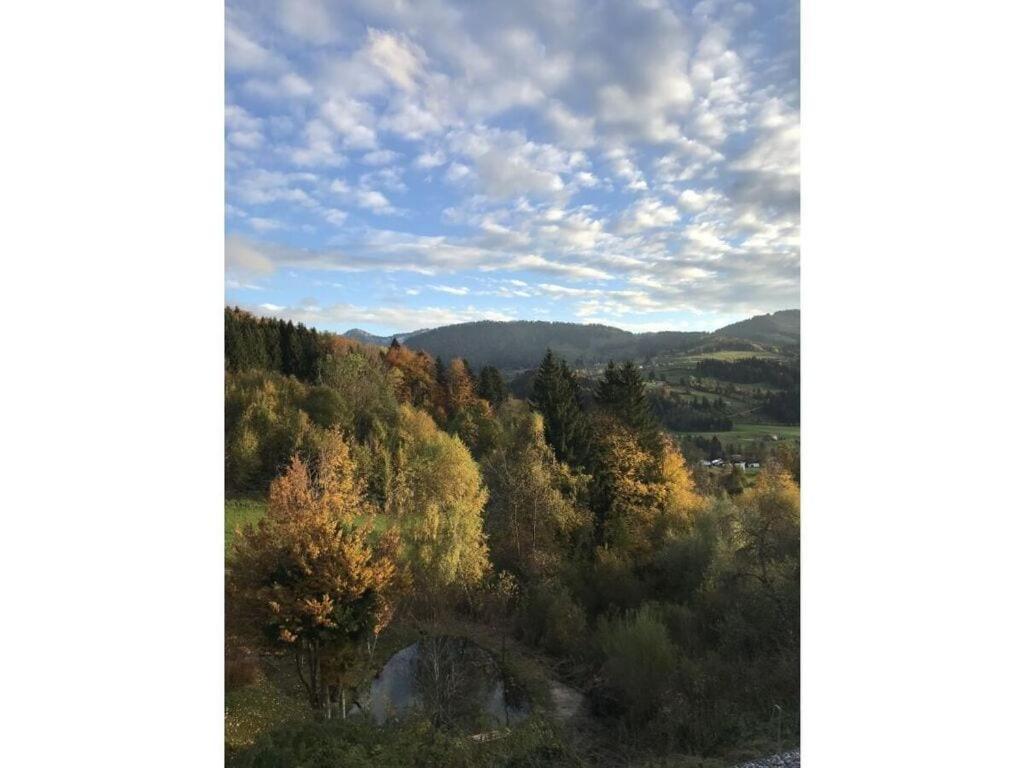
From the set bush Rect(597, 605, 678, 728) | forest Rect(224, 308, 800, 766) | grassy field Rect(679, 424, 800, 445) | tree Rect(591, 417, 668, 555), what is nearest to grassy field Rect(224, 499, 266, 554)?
forest Rect(224, 308, 800, 766)

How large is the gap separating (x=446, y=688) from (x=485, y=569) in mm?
757

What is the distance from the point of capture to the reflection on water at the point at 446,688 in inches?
165

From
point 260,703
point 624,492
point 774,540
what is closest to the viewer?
point 260,703

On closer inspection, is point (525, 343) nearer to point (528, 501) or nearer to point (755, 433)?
point (528, 501)

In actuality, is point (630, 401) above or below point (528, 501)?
above

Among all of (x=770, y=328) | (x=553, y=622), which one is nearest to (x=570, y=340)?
(x=770, y=328)

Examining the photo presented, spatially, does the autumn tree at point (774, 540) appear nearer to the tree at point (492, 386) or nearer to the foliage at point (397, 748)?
the foliage at point (397, 748)

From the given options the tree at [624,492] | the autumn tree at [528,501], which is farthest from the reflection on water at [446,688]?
the tree at [624,492]

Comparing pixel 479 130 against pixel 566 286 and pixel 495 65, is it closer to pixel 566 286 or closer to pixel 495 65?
pixel 495 65

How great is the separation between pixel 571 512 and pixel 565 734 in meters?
1.42

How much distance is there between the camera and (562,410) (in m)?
4.89

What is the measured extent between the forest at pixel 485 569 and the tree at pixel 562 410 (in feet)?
0.05
